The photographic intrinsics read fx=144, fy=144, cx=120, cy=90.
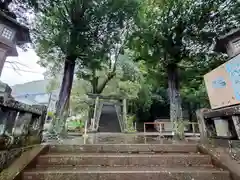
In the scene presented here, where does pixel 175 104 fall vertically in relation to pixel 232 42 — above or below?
below

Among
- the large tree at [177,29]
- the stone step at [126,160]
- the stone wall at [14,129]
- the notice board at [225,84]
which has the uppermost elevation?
the large tree at [177,29]

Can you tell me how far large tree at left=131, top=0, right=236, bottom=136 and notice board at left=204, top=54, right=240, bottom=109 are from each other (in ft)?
10.1

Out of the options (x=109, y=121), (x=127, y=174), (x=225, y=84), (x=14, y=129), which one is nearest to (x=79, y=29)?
(x=14, y=129)

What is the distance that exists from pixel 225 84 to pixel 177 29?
3.95 m

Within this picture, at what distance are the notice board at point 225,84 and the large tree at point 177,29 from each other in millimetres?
3085

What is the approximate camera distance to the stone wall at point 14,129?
184cm

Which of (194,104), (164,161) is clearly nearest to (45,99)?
(194,104)

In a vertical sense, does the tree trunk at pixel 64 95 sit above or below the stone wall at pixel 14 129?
above

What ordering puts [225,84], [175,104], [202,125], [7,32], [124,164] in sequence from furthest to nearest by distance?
[175,104] < [7,32] < [202,125] < [124,164] < [225,84]

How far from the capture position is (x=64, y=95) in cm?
538

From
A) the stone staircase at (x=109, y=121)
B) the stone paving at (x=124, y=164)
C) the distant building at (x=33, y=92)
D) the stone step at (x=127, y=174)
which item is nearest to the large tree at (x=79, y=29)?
the stone paving at (x=124, y=164)

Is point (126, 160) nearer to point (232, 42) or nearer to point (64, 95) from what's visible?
point (64, 95)

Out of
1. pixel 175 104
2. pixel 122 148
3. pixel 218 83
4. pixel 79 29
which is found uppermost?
pixel 79 29

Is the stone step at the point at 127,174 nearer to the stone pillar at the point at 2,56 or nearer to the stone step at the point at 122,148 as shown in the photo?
the stone step at the point at 122,148
